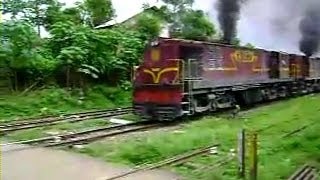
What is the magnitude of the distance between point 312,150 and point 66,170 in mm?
4815

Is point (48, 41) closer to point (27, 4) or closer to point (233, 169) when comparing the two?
point (27, 4)

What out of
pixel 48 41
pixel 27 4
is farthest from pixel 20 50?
pixel 27 4

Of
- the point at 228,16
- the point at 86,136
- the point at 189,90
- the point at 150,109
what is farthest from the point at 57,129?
the point at 228,16

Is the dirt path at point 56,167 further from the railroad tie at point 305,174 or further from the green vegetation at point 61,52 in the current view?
the green vegetation at point 61,52

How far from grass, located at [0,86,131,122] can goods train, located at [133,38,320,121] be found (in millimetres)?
3205

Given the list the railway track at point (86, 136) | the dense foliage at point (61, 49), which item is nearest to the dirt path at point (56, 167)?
the railway track at point (86, 136)

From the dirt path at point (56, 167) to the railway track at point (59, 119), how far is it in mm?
3277

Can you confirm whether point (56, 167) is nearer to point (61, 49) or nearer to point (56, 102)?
point (56, 102)

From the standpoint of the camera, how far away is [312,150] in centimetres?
966

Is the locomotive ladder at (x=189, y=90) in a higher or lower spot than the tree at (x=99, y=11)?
lower

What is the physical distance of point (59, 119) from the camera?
1454cm

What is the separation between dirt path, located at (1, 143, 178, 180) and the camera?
7.32 m

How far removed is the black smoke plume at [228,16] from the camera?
2447 cm

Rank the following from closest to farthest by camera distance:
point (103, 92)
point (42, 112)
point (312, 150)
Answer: point (312, 150), point (42, 112), point (103, 92)
